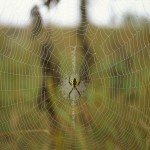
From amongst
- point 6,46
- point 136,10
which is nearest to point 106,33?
point 136,10

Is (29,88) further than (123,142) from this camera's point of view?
No

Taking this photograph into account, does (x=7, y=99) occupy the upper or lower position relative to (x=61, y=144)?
upper

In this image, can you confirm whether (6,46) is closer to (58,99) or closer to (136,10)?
(58,99)

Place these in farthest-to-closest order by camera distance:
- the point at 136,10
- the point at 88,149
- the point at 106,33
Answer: the point at 88,149
the point at 106,33
the point at 136,10

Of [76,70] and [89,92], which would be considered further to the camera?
[76,70]

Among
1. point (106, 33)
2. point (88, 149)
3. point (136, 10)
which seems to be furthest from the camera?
point (88, 149)
